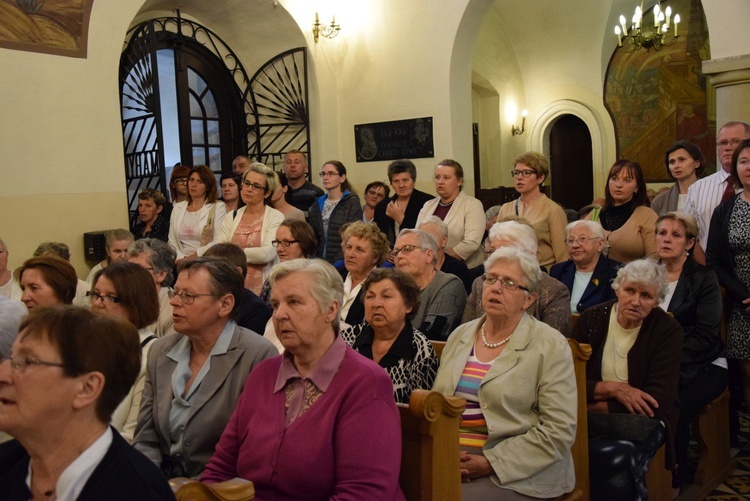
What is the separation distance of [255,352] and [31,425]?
113 centimetres

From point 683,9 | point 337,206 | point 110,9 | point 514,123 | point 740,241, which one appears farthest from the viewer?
point 514,123

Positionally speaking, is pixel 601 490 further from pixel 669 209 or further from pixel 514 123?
pixel 514 123

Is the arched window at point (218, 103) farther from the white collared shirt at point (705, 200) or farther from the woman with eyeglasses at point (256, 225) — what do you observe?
the white collared shirt at point (705, 200)

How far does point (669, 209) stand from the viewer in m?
4.99

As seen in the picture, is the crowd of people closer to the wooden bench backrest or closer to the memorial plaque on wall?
the wooden bench backrest

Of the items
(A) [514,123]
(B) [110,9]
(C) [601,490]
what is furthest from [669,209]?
(A) [514,123]

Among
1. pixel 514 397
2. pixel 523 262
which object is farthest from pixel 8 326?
pixel 523 262

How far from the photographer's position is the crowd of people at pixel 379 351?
163 cm

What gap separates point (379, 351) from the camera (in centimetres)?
301

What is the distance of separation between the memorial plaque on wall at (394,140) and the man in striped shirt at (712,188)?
152 inches

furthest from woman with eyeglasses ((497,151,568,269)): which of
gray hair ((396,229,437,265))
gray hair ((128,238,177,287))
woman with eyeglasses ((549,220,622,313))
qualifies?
gray hair ((128,238,177,287))

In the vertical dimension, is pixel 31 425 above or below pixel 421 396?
above

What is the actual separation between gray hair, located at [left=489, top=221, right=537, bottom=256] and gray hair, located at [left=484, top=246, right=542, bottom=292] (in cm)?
84

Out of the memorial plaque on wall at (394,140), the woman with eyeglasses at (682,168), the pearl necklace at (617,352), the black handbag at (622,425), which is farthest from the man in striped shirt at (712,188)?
the memorial plaque on wall at (394,140)
